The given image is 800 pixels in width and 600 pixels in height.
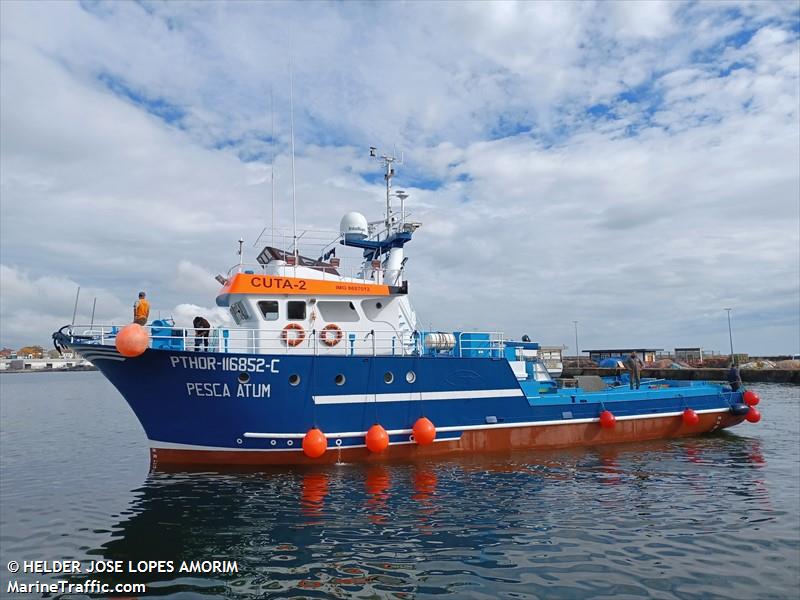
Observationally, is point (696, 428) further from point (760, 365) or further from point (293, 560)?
point (760, 365)

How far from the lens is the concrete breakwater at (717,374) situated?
43.9 meters

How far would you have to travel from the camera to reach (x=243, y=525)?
9.31m

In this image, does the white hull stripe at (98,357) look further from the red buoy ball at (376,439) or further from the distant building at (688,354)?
the distant building at (688,354)

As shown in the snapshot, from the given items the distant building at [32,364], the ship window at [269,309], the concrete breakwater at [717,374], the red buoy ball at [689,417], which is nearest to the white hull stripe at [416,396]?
the ship window at [269,309]

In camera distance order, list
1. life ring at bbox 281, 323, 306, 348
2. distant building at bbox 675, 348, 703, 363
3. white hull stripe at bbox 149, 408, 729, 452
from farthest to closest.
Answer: distant building at bbox 675, 348, 703, 363, life ring at bbox 281, 323, 306, 348, white hull stripe at bbox 149, 408, 729, 452

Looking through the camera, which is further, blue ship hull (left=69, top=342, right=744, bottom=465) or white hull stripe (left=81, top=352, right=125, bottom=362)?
blue ship hull (left=69, top=342, right=744, bottom=465)

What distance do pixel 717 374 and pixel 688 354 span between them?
969 inches

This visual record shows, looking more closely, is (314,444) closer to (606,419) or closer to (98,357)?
(98,357)

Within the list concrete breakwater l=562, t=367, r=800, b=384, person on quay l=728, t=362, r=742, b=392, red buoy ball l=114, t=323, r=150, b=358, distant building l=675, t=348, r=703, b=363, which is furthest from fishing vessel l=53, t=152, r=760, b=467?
distant building l=675, t=348, r=703, b=363

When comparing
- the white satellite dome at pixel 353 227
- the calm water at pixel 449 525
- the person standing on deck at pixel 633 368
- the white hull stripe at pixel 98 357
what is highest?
the white satellite dome at pixel 353 227

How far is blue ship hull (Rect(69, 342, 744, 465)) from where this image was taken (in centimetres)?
1237

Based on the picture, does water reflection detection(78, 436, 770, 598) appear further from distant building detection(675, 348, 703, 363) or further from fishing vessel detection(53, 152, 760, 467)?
distant building detection(675, 348, 703, 363)

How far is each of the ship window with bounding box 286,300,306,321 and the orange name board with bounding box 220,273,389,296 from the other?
1.02 ft

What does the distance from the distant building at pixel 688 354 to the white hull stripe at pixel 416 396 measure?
58403 millimetres
